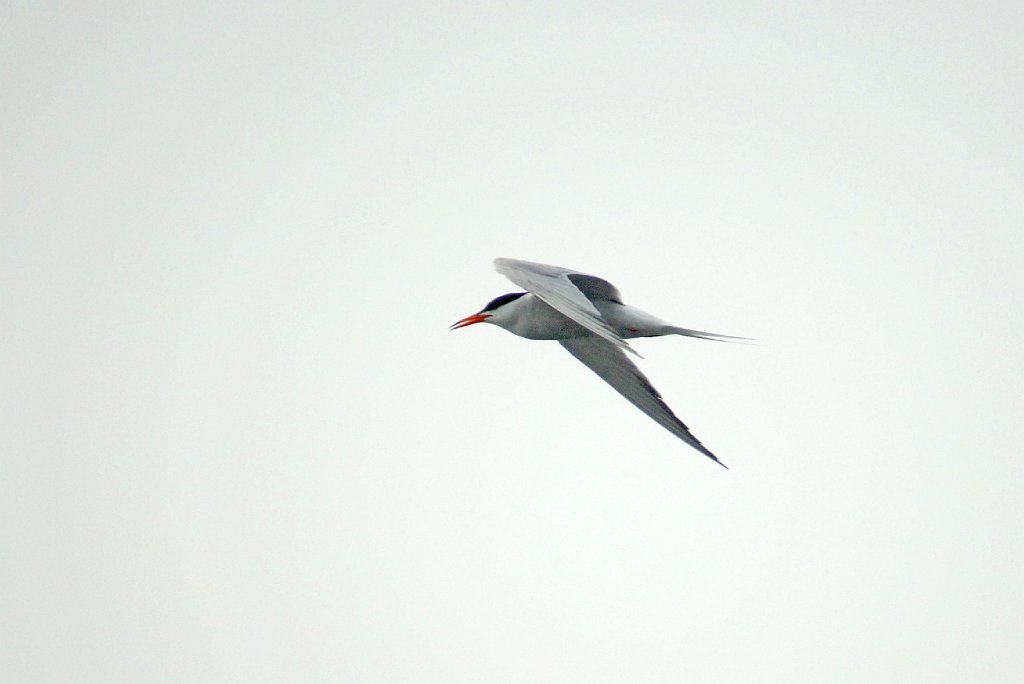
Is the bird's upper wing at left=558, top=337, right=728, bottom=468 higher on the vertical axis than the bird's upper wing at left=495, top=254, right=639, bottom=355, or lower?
lower

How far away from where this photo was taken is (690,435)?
34.9ft

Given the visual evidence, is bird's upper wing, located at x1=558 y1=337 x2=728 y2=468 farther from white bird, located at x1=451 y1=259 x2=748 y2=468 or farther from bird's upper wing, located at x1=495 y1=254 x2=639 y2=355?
bird's upper wing, located at x1=495 y1=254 x2=639 y2=355

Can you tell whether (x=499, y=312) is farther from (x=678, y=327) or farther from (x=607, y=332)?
(x=607, y=332)

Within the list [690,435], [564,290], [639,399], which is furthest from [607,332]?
[639,399]

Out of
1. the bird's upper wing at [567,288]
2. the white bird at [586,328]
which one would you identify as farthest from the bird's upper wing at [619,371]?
the bird's upper wing at [567,288]

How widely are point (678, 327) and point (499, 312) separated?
2063mm

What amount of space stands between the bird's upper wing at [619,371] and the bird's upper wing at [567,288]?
0.92 m

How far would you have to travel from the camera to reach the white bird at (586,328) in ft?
31.9

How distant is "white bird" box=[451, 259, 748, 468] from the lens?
31.9ft

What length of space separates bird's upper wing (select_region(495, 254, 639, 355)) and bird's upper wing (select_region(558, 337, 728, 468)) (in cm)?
92

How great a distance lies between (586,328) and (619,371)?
6.59 ft

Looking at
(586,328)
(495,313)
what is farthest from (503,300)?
(586,328)

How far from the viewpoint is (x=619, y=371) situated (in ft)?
38.5

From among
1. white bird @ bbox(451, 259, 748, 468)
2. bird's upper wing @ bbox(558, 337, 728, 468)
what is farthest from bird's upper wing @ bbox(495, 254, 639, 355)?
bird's upper wing @ bbox(558, 337, 728, 468)
